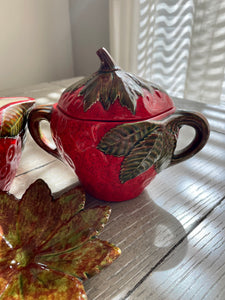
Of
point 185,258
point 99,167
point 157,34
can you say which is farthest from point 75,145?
point 157,34

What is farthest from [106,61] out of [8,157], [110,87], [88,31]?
[88,31]

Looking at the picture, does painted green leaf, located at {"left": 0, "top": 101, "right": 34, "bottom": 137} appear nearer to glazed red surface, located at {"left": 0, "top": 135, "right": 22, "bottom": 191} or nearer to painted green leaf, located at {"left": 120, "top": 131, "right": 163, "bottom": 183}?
glazed red surface, located at {"left": 0, "top": 135, "right": 22, "bottom": 191}

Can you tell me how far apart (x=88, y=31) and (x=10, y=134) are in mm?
1537

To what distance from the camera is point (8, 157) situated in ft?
0.87

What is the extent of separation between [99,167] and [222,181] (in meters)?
0.18

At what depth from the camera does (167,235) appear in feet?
0.87

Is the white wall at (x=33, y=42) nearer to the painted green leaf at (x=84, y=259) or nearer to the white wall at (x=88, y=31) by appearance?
the white wall at (x=88, y=31)

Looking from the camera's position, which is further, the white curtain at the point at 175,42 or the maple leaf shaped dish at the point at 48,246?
the white curtain at the point at 175,42

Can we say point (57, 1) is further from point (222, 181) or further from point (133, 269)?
point (133, 269)

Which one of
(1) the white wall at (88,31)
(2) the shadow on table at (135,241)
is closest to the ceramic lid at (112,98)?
(2) the shadow on table at (135,241)

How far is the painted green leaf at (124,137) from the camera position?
243 millimetres

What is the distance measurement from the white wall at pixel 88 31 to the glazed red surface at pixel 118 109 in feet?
4.55

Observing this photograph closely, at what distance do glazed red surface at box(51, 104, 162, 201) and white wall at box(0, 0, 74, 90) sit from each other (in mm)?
1421

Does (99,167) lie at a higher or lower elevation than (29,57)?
higher
